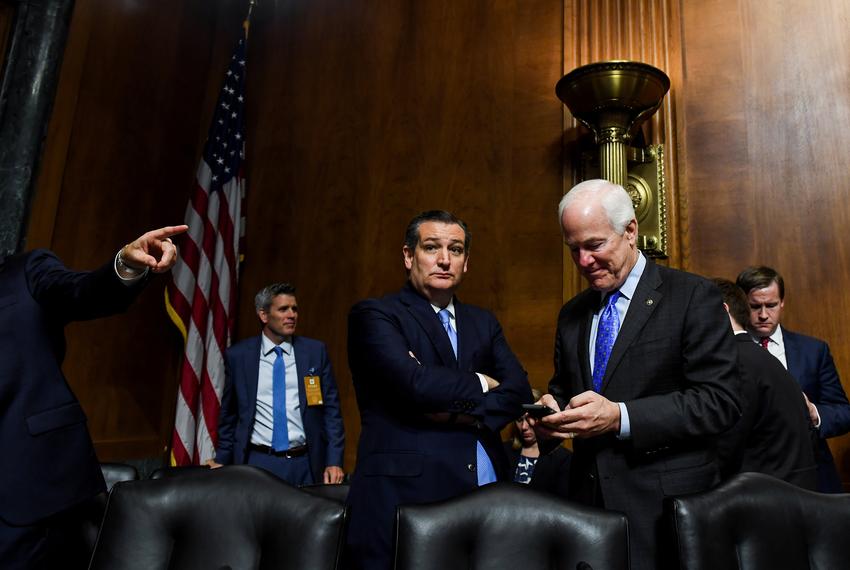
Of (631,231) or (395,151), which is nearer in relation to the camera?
(631,231)

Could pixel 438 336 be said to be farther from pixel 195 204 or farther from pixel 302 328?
pixel 195 204

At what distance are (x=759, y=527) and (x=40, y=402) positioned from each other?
1.76m

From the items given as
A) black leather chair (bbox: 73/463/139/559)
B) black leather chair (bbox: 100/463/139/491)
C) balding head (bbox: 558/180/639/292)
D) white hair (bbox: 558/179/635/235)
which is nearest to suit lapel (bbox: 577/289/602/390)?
balding head (bbox: 558/180/639/292)

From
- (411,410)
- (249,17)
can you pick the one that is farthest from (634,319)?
(249,17)

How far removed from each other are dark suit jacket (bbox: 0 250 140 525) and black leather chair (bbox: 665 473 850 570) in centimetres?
145

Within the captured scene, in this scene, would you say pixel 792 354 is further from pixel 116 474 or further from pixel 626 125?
pixel 116 474

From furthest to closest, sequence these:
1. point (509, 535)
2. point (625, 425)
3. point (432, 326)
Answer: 1. point (432, 326)
2. point (625, 425)
3. point (509, 535)

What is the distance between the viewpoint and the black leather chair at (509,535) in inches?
57.0

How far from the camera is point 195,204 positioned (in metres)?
4.65

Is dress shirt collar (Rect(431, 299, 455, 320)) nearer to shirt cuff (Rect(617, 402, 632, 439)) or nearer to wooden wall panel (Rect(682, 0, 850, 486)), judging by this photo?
shirt cuff (Rect(617, 402, 632, 439))

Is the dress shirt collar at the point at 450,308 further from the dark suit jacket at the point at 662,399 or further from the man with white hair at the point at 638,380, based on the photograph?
the dark suit jacket at the point at 662,399

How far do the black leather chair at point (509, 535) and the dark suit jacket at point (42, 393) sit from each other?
2.88ft

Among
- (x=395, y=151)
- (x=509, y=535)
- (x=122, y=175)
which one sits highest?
(x=395, y=151)

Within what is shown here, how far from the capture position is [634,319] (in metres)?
1.72
